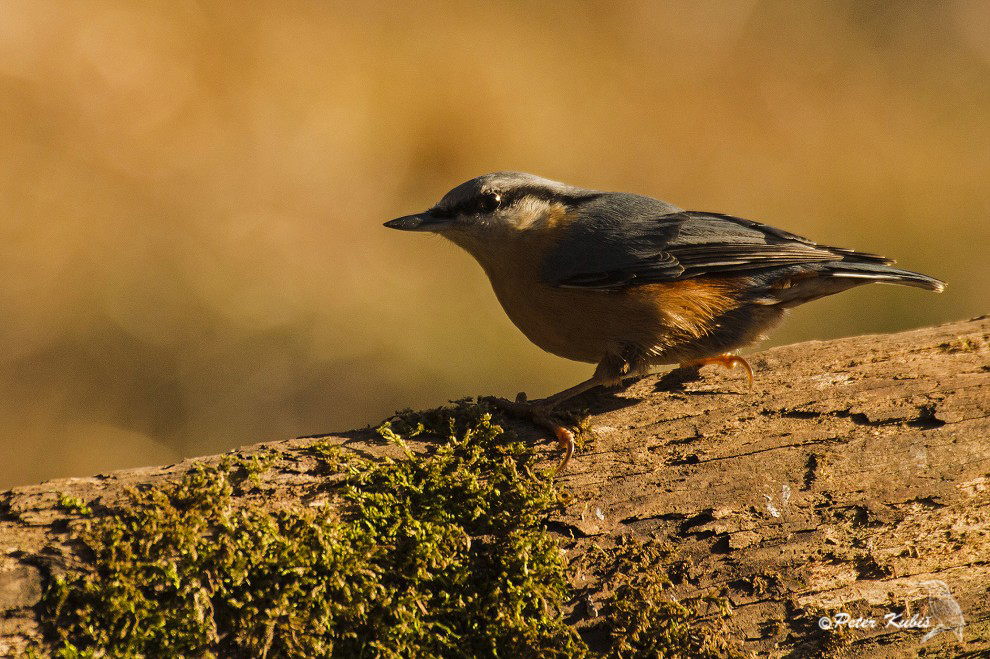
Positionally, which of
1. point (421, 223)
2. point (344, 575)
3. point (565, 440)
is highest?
point (421, 223)

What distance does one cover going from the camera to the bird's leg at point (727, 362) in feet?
10.9

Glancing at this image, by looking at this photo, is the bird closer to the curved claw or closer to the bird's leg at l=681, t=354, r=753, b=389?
the bird's leg at l=681, t=354, r=753, b=389

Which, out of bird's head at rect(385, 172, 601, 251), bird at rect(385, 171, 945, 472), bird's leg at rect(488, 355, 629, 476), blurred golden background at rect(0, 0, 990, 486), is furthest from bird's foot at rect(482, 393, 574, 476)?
blurred golden background at rect(0, 0, 990, 486)

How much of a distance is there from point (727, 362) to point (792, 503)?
3.64ft

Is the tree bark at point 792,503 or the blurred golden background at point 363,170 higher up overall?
the blurred golden background at point 363,170

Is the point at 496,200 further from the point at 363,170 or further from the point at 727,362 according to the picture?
the point at 363,170

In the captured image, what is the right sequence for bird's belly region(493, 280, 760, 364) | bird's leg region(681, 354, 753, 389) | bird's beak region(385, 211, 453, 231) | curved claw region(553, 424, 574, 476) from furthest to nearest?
1. bird's beak region(385, 211, 453, 231)
2. bird's belly region(493, 280, 760, 364)
3. bird's leg region(681, 354, 753, 389)
4. curved claw region(553, 424, 574, 476)

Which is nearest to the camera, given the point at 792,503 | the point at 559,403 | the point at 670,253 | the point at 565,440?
the point at 792,503

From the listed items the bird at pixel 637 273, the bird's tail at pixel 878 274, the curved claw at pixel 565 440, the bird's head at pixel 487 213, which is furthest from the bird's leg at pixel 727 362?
the bird's head at pixel 487 213

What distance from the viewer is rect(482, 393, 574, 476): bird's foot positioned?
272cm

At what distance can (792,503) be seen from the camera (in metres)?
2.54

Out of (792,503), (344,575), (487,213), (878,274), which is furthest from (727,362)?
(344,575)

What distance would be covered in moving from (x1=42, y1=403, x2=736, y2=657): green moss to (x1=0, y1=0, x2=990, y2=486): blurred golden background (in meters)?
3.45

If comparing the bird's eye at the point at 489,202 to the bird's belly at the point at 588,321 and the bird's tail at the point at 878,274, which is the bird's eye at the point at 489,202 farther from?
the bird's tail at the point at 878,274
